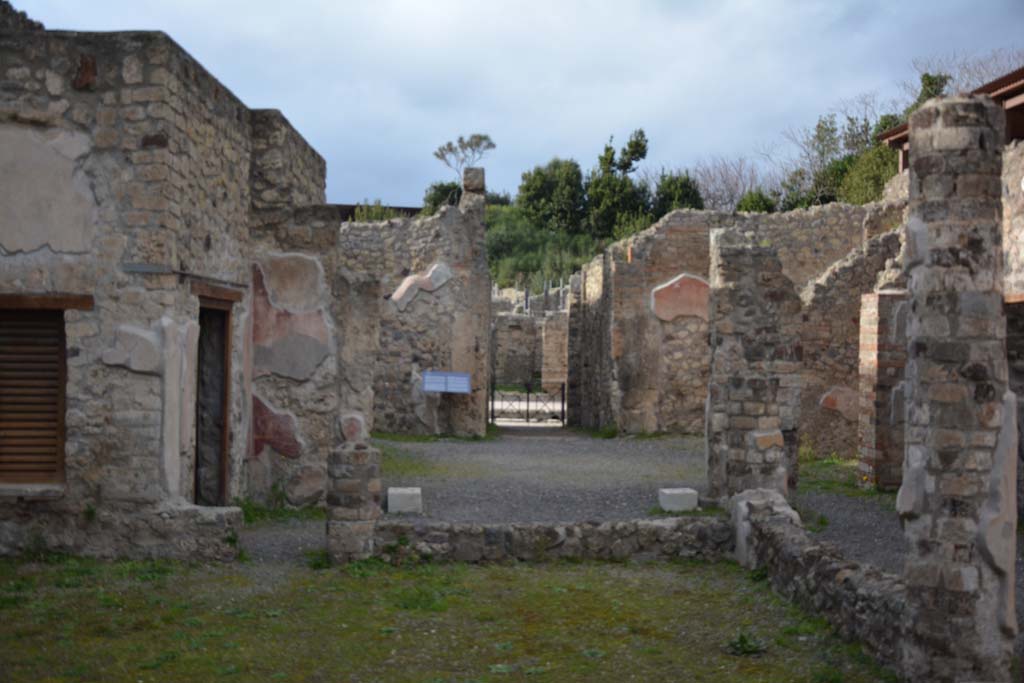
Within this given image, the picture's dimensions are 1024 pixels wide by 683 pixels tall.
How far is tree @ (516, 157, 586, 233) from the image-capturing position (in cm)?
4203

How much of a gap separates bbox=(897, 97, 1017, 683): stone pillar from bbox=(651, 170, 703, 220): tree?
1313 inches

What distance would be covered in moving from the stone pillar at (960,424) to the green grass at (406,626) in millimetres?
514

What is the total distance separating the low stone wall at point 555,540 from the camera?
780 cm

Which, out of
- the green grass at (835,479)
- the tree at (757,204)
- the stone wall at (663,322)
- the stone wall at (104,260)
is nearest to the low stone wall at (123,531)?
the stone wall at (104,260)

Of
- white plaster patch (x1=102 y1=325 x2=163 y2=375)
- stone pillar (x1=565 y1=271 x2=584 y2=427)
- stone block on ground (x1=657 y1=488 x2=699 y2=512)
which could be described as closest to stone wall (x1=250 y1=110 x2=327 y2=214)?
white plaster patch (x1=102 y1=325 x2=163 y2=375)

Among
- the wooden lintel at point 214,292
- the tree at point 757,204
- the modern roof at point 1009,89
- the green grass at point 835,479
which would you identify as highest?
the tree at point 757,204

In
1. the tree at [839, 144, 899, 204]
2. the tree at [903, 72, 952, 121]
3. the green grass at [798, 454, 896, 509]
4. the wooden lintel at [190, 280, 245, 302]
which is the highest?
the tree at [903, 72, 952, 121]

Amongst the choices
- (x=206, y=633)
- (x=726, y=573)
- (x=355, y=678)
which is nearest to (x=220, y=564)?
(x=206, y=633)

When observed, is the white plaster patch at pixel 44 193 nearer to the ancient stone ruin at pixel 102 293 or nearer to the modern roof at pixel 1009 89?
the ancient stone ruin at pixel 102 293

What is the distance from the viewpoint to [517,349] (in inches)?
1242

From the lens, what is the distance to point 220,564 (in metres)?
7.59

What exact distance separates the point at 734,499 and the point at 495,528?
6.51 ft

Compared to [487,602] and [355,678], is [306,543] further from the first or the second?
[355,678]

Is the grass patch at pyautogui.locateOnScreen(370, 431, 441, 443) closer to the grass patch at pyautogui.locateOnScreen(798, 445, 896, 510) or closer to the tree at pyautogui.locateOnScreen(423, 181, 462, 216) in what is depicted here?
the grass patch at pyautogui.locateOnScreen(798, 445, 896, 510)
